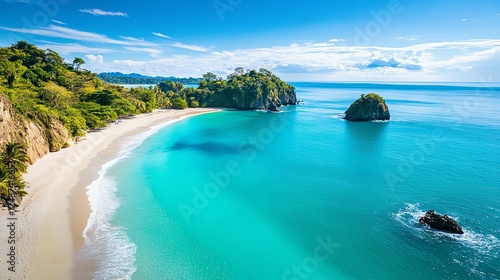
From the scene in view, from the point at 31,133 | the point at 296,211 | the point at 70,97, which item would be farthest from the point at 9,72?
the point at 296,211

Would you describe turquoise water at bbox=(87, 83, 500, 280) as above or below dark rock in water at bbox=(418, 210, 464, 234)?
below

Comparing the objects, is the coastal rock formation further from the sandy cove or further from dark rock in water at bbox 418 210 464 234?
the sandy cove

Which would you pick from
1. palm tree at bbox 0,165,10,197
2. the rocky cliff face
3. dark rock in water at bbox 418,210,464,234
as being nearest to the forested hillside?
the rocky cliff face

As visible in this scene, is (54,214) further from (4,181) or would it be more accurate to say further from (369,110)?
(369,110)

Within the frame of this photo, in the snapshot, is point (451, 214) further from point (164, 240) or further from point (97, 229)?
point (97, 229)

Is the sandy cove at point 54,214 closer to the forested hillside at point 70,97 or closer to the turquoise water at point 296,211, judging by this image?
the turquoise water at point 296,211
